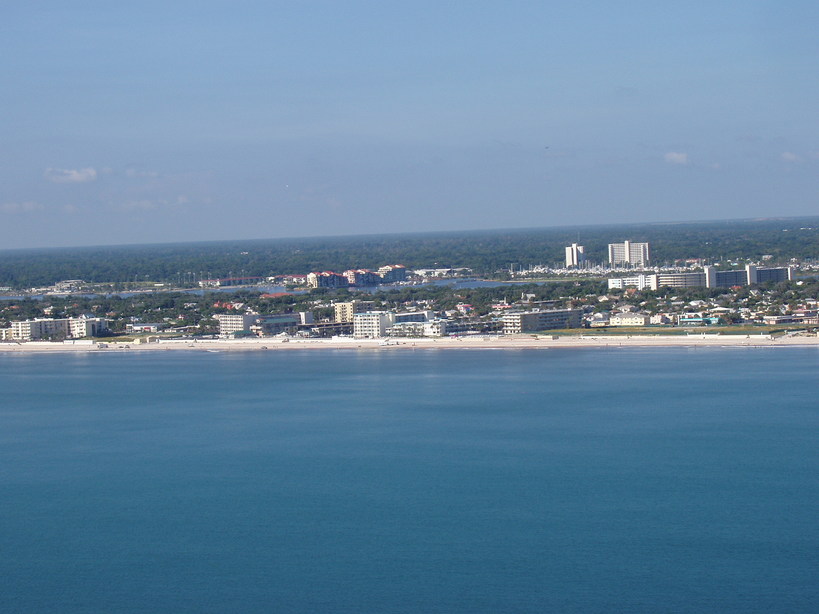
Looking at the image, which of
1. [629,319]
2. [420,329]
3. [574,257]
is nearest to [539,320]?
Answer: [629,319]

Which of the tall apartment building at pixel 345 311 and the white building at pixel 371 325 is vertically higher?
the tall apartment building at pixel 345 311

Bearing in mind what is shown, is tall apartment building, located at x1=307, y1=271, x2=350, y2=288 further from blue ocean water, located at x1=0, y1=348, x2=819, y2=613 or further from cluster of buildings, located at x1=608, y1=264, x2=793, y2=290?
blue ocean water, located at x1=0, y1=348, x2=819, y2=613

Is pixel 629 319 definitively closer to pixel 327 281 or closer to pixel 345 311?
pixel 345 311

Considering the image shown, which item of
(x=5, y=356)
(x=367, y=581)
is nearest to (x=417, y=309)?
(x=5, y=356)

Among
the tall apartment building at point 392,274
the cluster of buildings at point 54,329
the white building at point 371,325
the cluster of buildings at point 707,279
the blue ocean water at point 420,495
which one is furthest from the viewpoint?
the tall apartment building at point 392,274

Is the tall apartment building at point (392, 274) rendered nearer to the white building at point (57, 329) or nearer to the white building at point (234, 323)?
the white building at point (234, 323)

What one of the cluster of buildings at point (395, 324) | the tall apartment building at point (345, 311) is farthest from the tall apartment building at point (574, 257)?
the cluster of buildings at point (395, 324)
